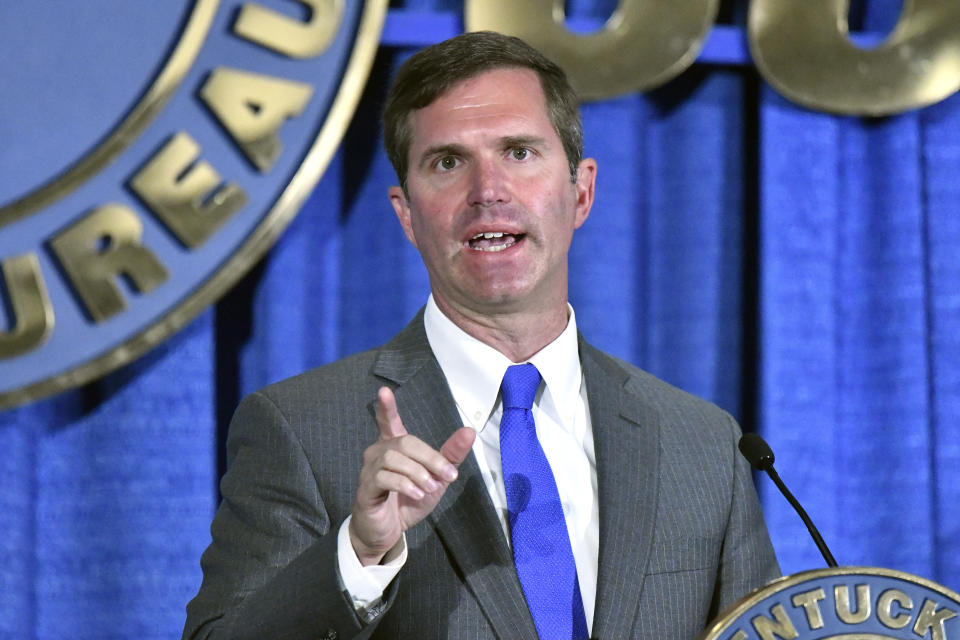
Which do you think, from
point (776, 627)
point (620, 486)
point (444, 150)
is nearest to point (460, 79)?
point (444, 150)

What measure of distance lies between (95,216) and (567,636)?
3.50 ft

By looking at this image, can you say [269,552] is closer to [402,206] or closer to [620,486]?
[620,486]

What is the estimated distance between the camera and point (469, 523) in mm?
1133

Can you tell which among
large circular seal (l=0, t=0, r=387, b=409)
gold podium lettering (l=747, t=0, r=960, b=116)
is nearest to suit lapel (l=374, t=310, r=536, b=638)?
large circular seal (l=0, t=0, r=387, b=409)

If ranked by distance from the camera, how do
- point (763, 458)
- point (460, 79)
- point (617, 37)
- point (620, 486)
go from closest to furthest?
point (763, 458) → point (620, 486) → point (460, 79) → point (617, 37)

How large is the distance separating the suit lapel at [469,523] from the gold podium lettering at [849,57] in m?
1.09

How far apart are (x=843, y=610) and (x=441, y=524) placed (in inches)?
14.7

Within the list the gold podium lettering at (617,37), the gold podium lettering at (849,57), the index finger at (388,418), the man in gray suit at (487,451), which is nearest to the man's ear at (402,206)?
the man in gray suit at (487,451)

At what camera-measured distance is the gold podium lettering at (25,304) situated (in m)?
1.80

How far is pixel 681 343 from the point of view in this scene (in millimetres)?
2076

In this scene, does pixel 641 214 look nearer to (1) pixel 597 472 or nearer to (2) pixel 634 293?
(2) pixel 634 293

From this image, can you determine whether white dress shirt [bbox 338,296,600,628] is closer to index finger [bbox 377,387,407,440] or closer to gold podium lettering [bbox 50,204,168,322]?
index finger [bbox 377,387,407,440]

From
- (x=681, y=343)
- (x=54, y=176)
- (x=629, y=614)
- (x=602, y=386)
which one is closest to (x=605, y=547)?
(x=629, y=614)

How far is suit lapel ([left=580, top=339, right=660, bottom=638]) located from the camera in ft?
3.74
